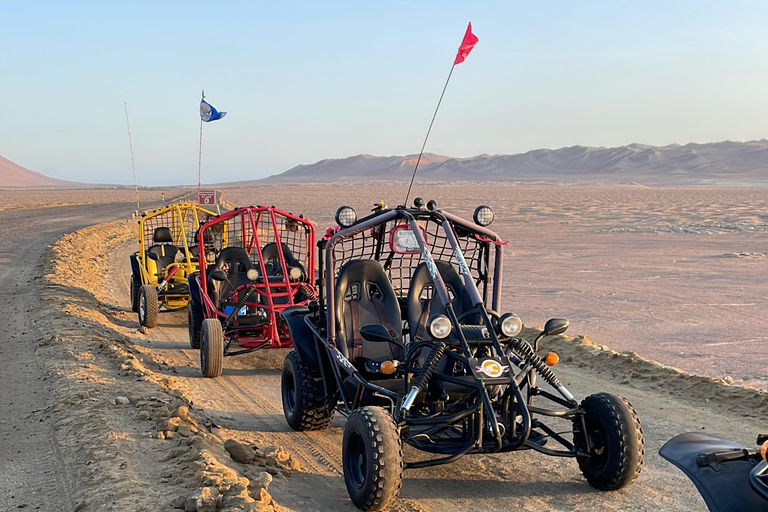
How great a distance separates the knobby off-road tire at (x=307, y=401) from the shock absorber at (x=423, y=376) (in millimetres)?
1706

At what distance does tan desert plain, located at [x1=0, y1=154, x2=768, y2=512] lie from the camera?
17.2 feet

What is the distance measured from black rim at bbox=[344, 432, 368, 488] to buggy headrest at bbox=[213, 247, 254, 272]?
617 cm

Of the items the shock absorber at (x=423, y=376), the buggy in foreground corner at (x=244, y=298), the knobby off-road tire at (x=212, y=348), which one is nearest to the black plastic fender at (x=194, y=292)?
the buggy in foreground corner at (x=244, y=298)

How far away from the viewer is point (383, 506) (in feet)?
16.0

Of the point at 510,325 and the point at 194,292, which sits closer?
the point at 510,325

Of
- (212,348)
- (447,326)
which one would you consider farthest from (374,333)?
(212,348)

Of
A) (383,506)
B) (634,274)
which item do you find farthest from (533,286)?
(383,506)

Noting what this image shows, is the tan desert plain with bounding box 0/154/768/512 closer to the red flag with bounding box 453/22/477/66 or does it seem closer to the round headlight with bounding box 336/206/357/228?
the round headlight with bounding box 336/206/357/228

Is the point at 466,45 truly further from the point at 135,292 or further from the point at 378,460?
the point at 135,292

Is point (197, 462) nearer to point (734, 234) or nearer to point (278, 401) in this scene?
point (278, 401)

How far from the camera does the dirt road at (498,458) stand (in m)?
5.29

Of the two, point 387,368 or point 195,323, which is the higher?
point 387,368

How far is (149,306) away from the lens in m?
11.9

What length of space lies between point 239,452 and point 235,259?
223 inches
